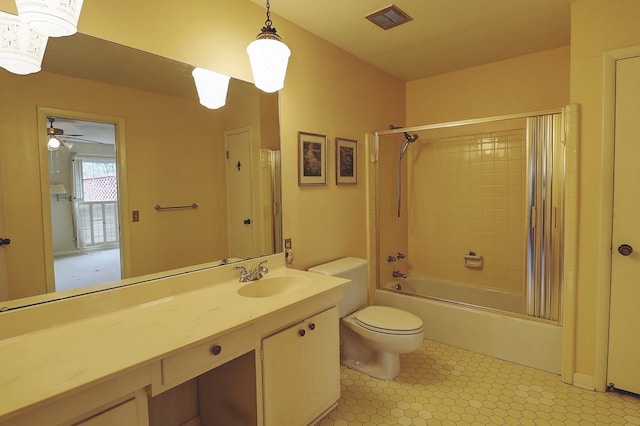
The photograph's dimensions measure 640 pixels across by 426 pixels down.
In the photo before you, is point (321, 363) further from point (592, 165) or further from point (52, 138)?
point (592, 165)

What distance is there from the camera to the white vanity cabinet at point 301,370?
150 centimetres

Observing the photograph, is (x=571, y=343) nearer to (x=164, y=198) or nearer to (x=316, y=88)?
(x=316, y=88)

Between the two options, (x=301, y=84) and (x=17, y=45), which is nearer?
(x=17, y=45)

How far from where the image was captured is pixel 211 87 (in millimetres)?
1814

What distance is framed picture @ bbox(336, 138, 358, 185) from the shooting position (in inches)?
106

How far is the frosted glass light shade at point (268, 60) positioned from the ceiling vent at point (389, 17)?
33.0 inches

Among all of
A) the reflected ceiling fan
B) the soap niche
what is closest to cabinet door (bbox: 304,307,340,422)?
the soap niche

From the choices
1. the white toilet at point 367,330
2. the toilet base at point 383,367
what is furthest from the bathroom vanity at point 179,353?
the toilet base at point 383,367

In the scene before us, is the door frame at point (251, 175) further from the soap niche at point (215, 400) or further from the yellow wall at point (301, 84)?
the soap niche at point (215, 400)

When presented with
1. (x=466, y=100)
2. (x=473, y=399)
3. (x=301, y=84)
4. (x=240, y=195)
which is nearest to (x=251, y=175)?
(x=240, y=195)

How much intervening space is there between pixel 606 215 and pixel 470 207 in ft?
4.23

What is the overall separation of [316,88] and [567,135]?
1676mm

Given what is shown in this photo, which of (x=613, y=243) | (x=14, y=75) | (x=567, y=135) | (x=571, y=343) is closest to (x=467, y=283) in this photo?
(x=571, y=343)

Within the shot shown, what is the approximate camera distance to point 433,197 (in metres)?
3.51
